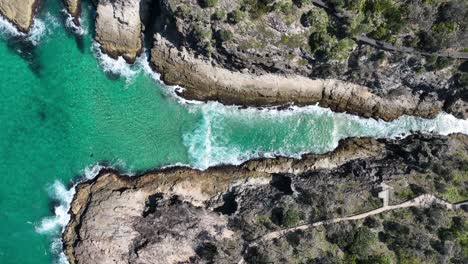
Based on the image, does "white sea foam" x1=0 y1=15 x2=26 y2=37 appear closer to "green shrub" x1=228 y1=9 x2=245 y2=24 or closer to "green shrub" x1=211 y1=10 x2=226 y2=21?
"green shrub" x1=211 y1=10 x2=226 y2=21

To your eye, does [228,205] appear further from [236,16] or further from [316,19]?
[316,19]

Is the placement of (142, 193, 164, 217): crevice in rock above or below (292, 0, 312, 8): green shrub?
below

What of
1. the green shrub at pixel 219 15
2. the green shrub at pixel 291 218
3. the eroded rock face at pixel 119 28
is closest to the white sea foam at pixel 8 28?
the eroded rock face at pixel 119 28

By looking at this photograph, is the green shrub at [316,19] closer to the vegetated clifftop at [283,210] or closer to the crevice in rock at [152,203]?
the vegetated clifftop at [283,210]

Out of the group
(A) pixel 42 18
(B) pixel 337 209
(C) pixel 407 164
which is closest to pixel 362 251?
(B) pixel 337 209

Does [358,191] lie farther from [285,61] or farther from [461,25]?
[461,25]

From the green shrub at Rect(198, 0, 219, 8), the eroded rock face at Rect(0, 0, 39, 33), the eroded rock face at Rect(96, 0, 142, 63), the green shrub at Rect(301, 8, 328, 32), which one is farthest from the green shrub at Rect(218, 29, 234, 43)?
the eroded rock face at Rect(0, 0, 39, 33)
